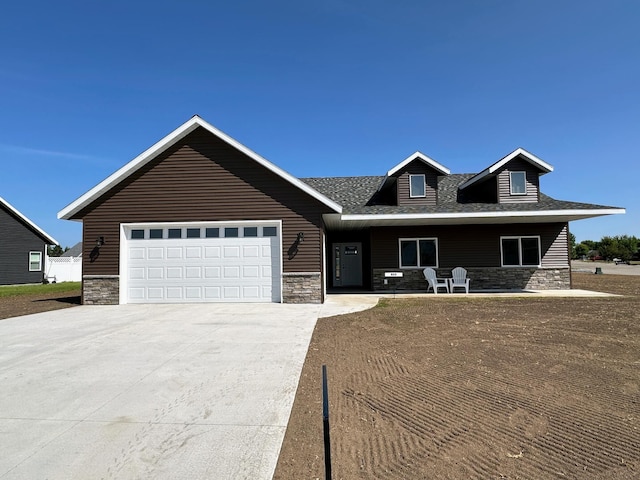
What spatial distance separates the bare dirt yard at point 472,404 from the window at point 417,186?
A: 865 centimetres

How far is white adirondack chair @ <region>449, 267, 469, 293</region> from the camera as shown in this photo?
1477 cm

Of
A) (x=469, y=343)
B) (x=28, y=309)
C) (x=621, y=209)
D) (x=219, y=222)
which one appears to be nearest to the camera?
(x=469, y=343)

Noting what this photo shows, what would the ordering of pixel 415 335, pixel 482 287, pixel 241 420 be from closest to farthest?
pixel 241 420
pixel 415 335
pixel 482 287

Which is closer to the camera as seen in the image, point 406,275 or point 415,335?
point 415,335

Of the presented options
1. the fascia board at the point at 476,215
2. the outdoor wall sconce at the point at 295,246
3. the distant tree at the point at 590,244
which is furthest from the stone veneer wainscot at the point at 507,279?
the distant tree at the point at 590,244

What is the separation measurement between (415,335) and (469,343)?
3.39 feet

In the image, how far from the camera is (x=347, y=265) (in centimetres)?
1797

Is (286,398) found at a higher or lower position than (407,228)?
lower

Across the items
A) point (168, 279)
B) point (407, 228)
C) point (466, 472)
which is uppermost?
point (407, 228)

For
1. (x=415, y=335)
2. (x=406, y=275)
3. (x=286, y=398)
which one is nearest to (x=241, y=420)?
(x=286, y=398)

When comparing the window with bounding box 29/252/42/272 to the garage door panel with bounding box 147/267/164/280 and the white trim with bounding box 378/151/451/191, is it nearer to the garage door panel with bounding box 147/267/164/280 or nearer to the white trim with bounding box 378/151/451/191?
the garage door panel with bounding box 147/267/164/280

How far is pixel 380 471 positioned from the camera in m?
2.70

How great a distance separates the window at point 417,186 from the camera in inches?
603

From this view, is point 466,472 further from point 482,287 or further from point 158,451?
point 482,287
